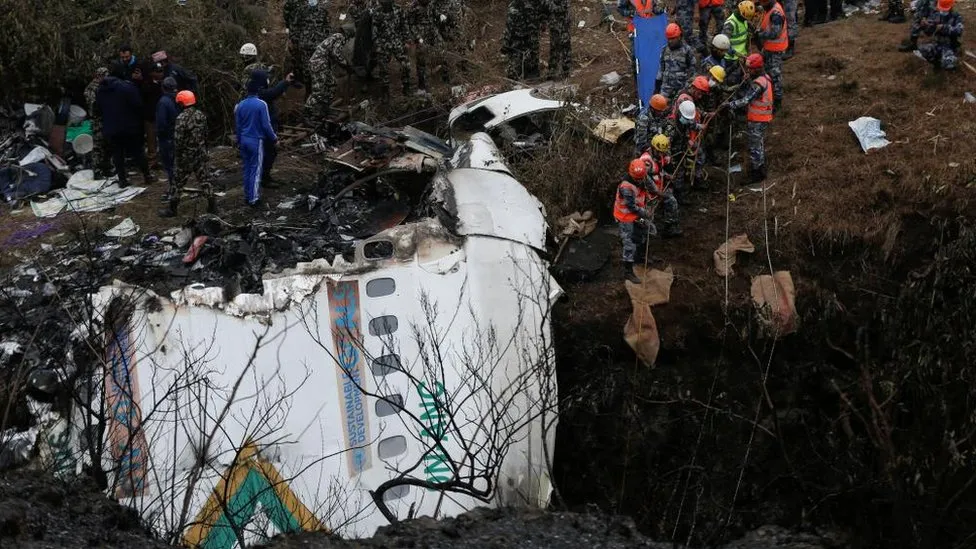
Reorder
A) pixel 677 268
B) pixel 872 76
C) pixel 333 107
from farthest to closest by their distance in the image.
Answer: pixel 333 107 < pixel 872 76 < pixel 677 268

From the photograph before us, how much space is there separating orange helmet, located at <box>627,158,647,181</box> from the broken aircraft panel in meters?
1.66

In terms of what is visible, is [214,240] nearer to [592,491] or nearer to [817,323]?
[592,491]

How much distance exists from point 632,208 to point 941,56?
518cm

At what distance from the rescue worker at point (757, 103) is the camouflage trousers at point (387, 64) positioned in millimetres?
5058

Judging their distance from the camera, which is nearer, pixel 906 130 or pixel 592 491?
pixel 592 491

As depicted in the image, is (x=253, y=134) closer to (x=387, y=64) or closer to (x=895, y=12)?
(x=387, y=64)

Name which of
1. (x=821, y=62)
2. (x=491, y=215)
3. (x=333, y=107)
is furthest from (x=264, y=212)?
(x=821, y=62)

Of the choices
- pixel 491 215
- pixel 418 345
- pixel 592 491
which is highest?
pixel 491 215

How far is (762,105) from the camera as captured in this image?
1039 centimetres

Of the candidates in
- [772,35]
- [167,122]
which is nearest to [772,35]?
[772,35]

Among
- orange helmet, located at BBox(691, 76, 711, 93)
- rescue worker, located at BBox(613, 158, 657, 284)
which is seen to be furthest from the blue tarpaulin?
rescue worker, located at BBox(613, 158, 657, 284)

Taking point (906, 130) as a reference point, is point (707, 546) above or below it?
below

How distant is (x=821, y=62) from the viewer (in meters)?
12.9

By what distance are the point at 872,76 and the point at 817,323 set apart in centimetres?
424
